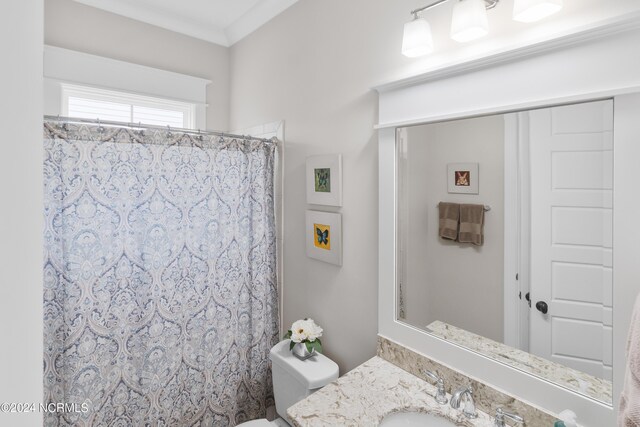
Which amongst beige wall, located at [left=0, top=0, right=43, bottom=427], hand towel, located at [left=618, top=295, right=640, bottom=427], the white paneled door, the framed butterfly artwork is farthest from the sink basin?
beige wall, located at [left=0, top=0, right=43, bottom=427]

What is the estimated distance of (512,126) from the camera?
3.61 ft

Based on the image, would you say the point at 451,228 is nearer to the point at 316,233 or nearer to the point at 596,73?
the point at 596,73

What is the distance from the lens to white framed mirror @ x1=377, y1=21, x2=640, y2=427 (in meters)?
0.89

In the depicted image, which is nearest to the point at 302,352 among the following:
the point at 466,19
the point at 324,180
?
the point at 324,180

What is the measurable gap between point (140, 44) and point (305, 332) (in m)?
2.14

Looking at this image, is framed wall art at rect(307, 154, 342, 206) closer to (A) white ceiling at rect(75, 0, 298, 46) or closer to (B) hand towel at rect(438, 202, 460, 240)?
(B) hand towel at rect(438, 202, 460, 240)

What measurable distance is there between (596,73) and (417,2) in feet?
2.34

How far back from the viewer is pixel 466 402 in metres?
1.15

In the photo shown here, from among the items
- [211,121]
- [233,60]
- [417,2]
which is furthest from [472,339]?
[233,60]

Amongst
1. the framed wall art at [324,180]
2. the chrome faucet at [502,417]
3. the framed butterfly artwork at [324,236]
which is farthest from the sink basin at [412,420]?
the framed wall art at [324,180]

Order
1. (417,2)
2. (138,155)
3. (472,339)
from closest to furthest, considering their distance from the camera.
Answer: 1. (472,339)
2. (417,2)
3. (138,155)

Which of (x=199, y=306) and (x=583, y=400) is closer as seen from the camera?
(x=583, y=400)

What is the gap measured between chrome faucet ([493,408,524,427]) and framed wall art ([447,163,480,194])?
2.36ft

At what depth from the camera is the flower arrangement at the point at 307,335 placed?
173cm
